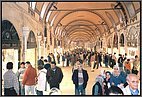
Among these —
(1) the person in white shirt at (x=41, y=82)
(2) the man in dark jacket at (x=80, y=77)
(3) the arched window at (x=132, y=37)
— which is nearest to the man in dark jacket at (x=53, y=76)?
(1) the person in white shirt at (x=41, y=82)

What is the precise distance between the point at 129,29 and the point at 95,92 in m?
14.7

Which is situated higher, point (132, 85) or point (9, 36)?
point (9, 36)

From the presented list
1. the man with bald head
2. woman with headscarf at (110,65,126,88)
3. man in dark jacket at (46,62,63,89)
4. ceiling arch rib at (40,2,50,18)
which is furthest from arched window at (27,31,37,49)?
the man with bald head

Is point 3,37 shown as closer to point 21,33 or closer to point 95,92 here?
point 21,33

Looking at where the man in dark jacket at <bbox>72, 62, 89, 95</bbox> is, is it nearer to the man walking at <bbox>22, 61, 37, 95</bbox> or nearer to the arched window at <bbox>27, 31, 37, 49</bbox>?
the man walking at <bbox>22, 61, 37, 95</bbox>

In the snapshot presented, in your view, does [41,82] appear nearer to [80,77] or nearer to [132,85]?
[80,77]

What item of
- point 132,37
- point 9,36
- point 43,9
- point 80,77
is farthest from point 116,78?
point 43,9

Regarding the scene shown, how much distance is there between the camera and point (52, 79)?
10.2 metres

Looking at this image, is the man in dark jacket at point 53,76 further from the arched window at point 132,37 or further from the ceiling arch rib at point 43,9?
the ceiling arch rib at point 43,9

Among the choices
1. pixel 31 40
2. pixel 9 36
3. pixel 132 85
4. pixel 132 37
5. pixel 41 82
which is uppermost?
pixel 132 37

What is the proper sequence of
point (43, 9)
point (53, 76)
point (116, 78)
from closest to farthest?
point (116, 78), point (53, 76), point (43, 9)

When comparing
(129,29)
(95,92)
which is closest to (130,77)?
(95,92)

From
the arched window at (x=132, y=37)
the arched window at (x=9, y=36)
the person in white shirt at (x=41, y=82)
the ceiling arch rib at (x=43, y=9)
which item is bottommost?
the person in white shirt at (x=41, y=82)

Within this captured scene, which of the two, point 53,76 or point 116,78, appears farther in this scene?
point 53,76
